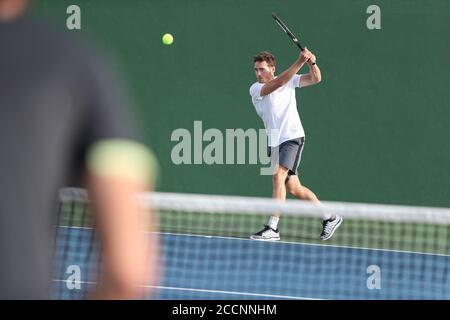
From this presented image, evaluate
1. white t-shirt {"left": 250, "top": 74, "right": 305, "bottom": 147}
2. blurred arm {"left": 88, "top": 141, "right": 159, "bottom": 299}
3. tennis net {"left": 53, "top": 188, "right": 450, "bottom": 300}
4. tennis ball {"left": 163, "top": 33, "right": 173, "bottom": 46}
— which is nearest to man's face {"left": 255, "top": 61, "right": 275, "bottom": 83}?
white t-shirt {"left": 250, "top": 74, "right": 305, "bottom": 147}

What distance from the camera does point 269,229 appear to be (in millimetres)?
7738

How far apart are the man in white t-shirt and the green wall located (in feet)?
4.84

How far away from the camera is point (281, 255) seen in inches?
285

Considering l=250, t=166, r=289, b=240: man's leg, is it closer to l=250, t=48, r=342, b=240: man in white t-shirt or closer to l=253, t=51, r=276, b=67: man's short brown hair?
l=250, t=48, r=342, b=240: man in white t-shirt

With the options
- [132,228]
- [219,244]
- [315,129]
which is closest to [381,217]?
[132,228]

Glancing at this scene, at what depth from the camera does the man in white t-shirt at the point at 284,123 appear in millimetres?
7973

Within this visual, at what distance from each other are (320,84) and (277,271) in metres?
3.46

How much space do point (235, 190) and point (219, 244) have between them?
261 centimetres

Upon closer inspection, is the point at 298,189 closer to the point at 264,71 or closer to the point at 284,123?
the point at 284,123

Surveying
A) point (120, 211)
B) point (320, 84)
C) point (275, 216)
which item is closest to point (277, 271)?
point (275, 216)

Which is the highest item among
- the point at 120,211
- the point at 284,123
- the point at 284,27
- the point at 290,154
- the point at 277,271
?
the point at 284,27

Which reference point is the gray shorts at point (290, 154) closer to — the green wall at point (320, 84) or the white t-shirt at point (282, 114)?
the white t-shirt at point (282, 114)

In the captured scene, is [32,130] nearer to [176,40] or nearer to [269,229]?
[269,229]

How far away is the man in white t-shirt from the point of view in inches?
314
